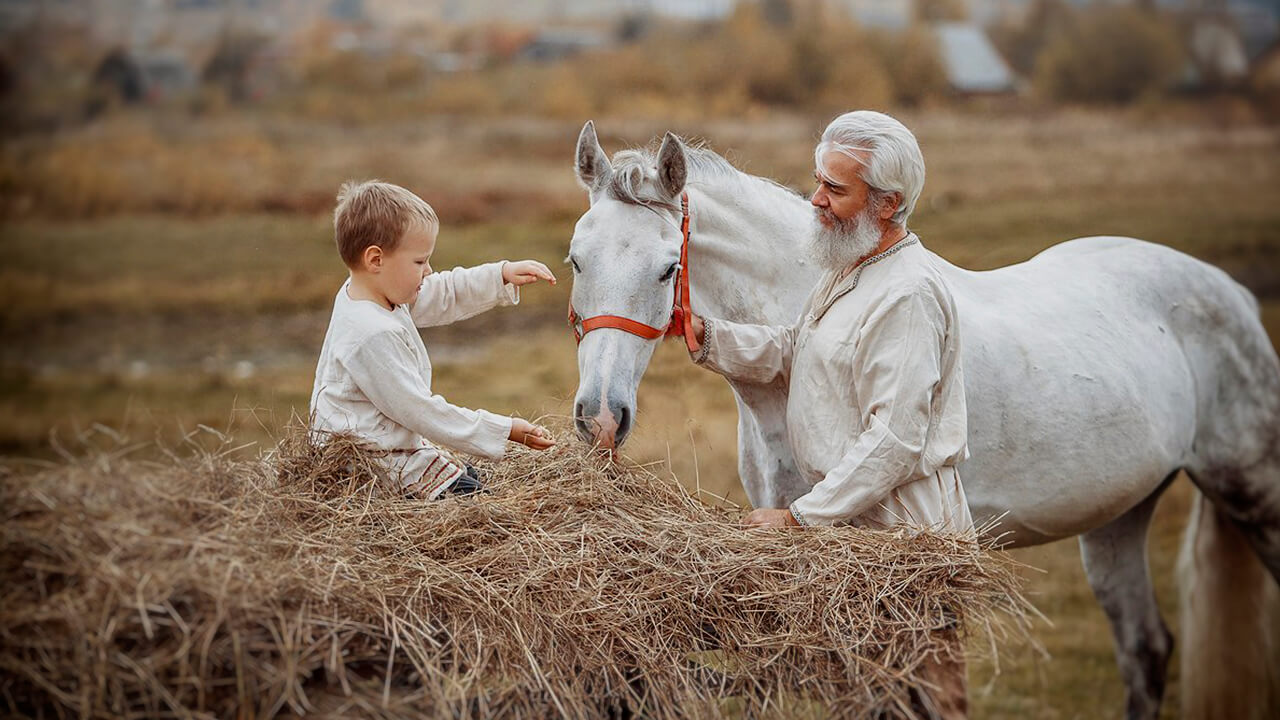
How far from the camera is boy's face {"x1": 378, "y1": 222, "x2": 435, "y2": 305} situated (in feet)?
8.80

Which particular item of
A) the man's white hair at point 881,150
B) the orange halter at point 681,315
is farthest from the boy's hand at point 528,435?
the man's white hair at point 881,150

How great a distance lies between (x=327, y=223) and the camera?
12578 mm

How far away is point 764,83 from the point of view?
1373 cm

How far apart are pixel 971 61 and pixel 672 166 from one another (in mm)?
12954

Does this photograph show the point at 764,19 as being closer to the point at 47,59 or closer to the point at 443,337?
the point at 443,337

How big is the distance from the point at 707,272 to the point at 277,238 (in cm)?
1053

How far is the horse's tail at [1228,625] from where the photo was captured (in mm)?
4465

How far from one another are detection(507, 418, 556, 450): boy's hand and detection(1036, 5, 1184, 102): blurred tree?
13.7m

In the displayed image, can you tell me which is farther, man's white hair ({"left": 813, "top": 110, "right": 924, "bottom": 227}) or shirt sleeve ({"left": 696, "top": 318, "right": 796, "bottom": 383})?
shirt sleeve ({"left": 696, "top": 318, "right": 796, "bottom": 383})

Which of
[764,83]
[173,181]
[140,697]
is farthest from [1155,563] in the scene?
[173,181]

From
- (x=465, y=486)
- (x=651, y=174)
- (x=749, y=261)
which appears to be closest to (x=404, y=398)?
(x=465, y=486)

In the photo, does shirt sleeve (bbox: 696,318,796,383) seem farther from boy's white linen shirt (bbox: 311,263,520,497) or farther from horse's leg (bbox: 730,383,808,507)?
boy's white linen shirt (bbox: 311,263,520,497)

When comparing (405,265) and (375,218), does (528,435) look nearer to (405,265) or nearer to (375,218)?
(405,265)

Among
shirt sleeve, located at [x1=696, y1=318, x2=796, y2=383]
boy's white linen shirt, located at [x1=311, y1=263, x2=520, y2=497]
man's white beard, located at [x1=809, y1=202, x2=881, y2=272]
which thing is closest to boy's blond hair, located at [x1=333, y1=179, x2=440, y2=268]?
boy's white linen shirt, located at [x1=311, y1=263, x2=520, y2=497]
